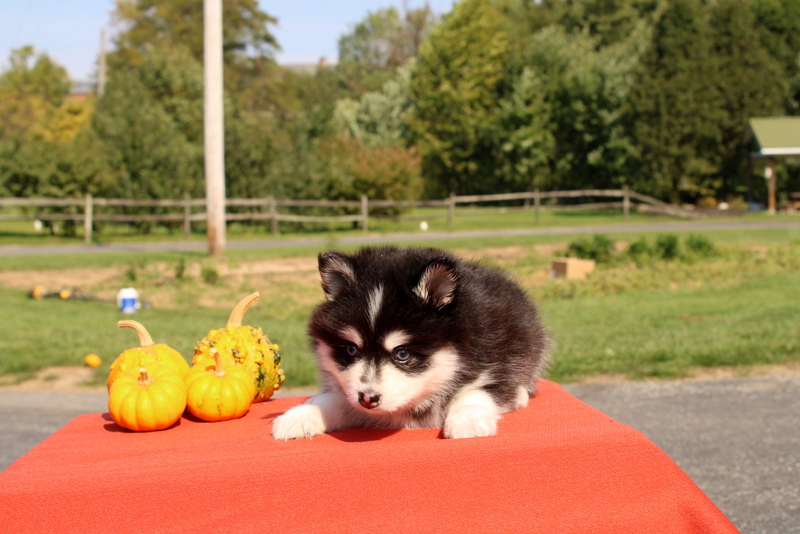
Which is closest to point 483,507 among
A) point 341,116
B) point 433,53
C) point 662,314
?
point 662,314

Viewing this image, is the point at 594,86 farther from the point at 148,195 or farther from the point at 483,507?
the point at 483,507

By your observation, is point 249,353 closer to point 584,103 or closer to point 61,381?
point 61,381

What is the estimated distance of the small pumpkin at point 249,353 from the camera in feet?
13.1

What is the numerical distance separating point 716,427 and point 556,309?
21.4 ft

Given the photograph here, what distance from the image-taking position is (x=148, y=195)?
105 feet

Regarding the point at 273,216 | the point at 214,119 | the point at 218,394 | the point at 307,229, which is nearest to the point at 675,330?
the point at 218,394

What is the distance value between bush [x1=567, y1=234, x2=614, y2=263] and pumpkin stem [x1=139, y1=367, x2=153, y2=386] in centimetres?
1619

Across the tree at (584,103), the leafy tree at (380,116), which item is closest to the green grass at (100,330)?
the tree at (584,103)

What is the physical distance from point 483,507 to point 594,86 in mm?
49256

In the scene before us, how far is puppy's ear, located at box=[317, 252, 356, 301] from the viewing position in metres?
2.97

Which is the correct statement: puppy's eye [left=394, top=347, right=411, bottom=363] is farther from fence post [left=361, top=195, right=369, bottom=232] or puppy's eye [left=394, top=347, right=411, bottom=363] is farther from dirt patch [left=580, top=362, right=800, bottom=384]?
fence post [left=361, top=195, right=369, bottom=232]

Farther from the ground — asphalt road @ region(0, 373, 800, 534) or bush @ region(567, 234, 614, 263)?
bush @ region(567, 234, 614, 263)

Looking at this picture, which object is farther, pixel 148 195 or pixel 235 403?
pixel 148 195

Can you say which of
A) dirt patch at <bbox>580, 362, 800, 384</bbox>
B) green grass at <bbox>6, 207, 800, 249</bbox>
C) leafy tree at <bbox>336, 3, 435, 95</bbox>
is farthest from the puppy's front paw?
leafy tree at <bbox>336, 3, 435, 95</bbox>
